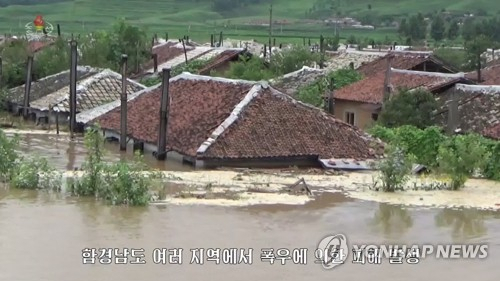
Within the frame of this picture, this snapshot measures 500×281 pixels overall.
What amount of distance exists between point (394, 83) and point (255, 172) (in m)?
10.9

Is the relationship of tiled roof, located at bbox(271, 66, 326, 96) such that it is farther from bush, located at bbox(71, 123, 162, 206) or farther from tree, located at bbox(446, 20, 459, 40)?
tree, located at bbox(446, 20, 459, 40)

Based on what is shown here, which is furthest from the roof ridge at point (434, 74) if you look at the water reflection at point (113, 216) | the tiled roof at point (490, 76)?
the water reflection at point (113, 216)

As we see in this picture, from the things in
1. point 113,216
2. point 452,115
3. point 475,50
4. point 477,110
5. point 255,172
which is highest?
point 475,50

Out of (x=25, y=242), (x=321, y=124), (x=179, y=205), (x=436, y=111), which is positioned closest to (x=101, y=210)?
(x=179, y=205)

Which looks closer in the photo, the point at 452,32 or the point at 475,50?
the point at 475,50

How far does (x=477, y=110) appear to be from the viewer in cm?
2942

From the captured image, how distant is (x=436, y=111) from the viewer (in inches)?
1207

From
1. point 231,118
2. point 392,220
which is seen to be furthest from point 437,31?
point 392,220

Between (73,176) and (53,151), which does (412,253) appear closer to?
(73,176)

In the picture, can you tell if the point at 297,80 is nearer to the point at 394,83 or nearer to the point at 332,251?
the point at 394,83

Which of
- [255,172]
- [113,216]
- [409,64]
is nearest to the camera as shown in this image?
[113,216]

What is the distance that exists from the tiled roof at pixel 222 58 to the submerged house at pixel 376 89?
34.0 feet

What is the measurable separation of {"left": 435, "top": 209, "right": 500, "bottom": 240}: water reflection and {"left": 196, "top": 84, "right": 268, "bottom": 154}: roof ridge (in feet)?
23.8

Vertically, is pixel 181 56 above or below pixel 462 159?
below
